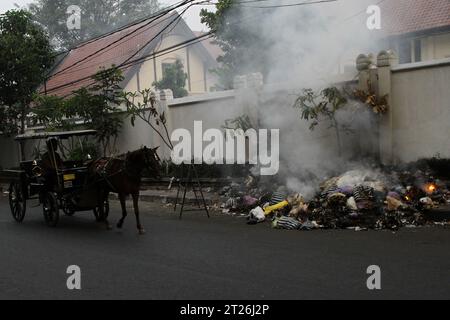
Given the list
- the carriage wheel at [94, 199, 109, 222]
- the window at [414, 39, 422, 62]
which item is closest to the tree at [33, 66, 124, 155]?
the carriage wheel at [94, 199, 109, 222]

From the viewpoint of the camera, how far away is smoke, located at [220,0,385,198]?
12.5 m

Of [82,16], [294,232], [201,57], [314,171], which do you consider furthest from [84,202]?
[82,16]

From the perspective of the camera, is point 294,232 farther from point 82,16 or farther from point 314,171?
point 82,16

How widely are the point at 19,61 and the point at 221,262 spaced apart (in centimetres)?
1655

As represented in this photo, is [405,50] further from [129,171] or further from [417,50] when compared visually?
[129,171]

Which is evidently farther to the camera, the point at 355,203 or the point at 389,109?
the point at 389,109

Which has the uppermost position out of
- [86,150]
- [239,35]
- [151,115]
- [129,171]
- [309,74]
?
[239,35]

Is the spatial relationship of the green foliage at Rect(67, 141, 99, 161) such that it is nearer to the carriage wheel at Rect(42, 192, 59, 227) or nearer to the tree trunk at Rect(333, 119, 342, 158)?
the carriage wheel at Rect(42, 192, 59, 227)

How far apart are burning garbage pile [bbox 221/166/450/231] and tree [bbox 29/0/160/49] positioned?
1168 inches

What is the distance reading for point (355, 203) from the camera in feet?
32.8

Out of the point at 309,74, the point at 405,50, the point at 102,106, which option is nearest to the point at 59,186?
the point at 309,74

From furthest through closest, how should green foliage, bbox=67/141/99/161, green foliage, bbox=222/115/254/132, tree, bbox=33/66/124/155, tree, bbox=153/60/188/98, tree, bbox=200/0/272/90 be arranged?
tree, bbox=153/60/188/98, tree, bbox=33/66/124/155, green foliage, bbox=67/141/99/161, tree, bbox=200/0/272/90, green foliage, bbox=222/115/254/132

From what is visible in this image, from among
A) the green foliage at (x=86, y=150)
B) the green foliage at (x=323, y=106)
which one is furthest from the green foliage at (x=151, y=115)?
the green foliage at (x=323, y=106)

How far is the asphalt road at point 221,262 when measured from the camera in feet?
18.8
